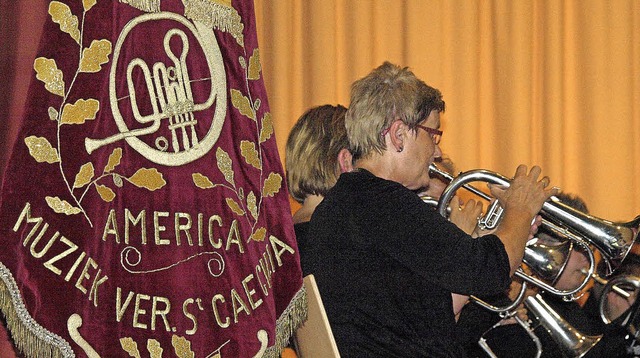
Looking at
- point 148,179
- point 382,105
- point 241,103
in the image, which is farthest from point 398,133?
point 148,179

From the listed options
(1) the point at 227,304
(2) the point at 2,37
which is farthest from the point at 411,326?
(2) the point at 2,37

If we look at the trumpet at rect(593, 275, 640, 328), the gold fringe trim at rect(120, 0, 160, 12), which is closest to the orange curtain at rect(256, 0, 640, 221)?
the trumpet at rect(593, 275, 640, 328)

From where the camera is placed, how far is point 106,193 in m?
1.91

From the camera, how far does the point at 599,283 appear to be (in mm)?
2979

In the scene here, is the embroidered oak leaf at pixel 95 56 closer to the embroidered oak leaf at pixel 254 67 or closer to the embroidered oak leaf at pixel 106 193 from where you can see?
the embroidered oak leaf at pixel 106 193

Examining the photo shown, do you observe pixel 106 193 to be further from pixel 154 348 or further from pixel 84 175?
pixel 154 348

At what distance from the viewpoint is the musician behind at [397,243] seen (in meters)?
2.14

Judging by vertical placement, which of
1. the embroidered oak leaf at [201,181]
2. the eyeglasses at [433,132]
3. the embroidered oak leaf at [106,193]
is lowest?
the eyeglasses at [433,132]

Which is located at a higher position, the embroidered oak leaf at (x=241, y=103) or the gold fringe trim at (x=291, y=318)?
the embroidered oak leaf at (x=241, y=103)

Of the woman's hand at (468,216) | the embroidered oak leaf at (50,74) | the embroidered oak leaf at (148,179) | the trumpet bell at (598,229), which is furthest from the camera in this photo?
the trumpet bell at (598,229)

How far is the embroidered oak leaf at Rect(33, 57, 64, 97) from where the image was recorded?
1856mm

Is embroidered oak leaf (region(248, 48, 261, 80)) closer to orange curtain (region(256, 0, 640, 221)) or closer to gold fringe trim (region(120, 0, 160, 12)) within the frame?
gold fringe trim (region(120, 0, 160, 12))

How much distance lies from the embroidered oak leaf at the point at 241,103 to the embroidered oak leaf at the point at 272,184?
0.52 ft

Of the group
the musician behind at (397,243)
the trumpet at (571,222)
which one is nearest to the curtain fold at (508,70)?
the trumpet at (571,222)
